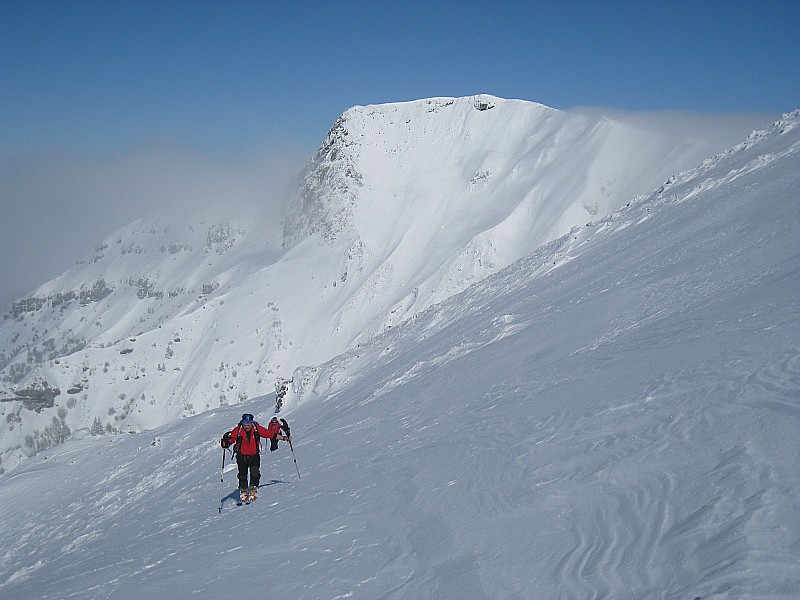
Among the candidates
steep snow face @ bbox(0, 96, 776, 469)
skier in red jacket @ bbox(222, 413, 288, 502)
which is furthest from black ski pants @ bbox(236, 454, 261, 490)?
steep snow face @ bbox(0, 96, 776, 469)

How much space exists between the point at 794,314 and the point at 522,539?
17.2 ft

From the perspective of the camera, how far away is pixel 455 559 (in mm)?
5633

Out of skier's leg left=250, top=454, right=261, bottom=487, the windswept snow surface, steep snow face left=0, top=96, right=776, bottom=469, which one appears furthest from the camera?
steep snow face left=0, top=96, right=776, bottom=469

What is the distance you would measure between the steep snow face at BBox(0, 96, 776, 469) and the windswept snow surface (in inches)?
1864

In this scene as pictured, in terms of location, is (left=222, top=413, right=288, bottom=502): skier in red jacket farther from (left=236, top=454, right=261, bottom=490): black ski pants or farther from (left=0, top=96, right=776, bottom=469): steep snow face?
(left=0, top=96, right=776, bottom=469): steep snow face

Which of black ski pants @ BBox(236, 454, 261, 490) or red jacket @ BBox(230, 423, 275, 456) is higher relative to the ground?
red jacket @ BBox(230, 423, 275, 456)

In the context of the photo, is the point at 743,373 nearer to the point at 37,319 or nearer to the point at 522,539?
the point at 522,539

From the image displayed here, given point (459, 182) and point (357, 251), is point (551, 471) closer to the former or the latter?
point (357, 251)

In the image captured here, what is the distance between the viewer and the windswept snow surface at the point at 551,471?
468 centimetres

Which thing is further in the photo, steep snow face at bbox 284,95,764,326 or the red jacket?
steep snow face at bbox 284,95,764,326

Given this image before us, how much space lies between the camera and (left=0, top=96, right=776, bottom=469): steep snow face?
224 feet

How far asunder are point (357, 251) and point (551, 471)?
81.6 m

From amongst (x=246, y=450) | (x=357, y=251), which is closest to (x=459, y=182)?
(x=357, y=251)

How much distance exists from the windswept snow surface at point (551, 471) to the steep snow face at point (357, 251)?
4736cm
